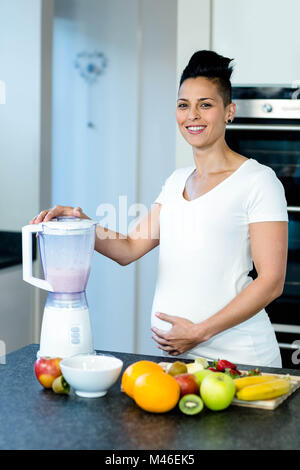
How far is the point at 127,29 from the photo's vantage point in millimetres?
3727

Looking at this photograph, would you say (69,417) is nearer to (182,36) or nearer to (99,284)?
(182,36)

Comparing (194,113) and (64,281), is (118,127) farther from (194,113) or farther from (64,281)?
(64,281)

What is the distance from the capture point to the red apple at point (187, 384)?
4.07 ft

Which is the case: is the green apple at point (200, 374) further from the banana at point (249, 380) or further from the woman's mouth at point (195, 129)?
the woman's mouth at point (195, 129)

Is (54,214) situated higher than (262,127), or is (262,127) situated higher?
(262,127)

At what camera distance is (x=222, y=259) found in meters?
1.79

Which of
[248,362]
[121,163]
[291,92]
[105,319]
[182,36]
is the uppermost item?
[182,36]

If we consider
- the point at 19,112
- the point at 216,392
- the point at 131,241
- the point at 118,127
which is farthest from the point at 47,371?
the point at 118,127

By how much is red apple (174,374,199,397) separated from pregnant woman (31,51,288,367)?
407 mm

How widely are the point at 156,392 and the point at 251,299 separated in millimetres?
566

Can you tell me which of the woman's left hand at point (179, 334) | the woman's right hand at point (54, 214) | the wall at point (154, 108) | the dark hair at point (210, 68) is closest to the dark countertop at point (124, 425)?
the woman's left hand at point (179, 334)

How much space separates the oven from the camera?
99.6 inches
